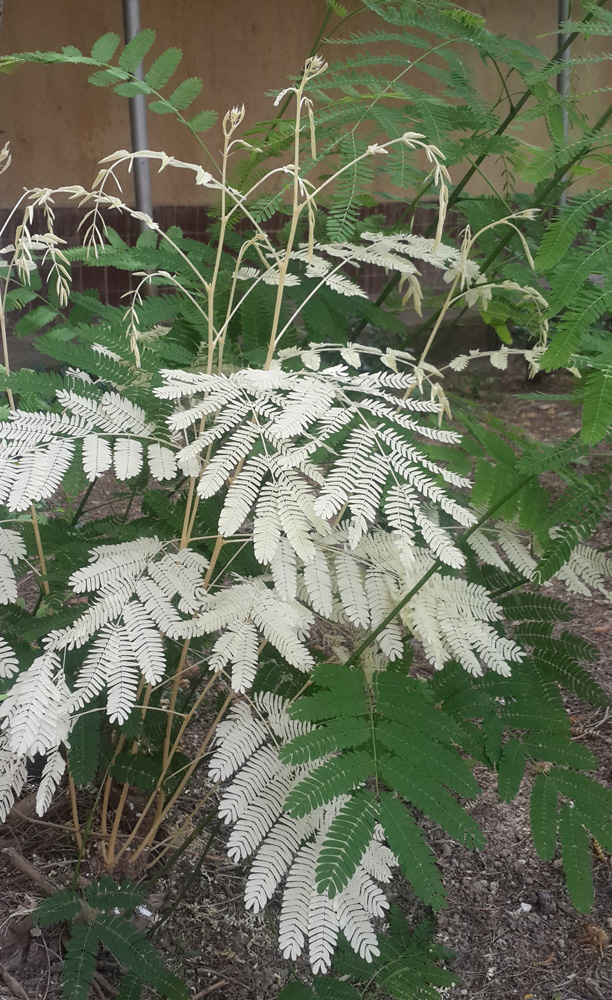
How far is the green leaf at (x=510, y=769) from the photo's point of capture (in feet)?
5.30

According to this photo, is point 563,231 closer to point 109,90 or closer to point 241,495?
point 241,495

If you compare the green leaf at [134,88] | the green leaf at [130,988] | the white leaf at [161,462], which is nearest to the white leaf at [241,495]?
the white leaf at [161,462]

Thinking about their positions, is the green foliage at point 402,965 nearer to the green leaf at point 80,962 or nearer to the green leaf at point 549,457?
the green leaf at point 80,962

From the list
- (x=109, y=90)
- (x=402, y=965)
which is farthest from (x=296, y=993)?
(x=109, y=90)

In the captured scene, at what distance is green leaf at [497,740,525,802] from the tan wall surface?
4558mm

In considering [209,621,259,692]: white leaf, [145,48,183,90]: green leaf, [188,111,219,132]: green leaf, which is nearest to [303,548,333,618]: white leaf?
[209,621,259,692]: white leaf

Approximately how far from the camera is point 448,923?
2.24 m

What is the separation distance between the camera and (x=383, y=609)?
145cm

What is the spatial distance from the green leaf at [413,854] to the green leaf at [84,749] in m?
0.54

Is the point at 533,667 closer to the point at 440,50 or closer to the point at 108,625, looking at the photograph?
the point at 108,625

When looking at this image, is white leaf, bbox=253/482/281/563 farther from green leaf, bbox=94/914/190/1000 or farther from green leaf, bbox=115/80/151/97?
green leaf, bbox=115/80/151/97

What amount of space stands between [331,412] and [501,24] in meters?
8.05

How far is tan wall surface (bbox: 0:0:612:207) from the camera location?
17.9ft

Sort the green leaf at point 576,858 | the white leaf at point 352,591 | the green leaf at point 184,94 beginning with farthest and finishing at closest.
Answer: the green leaf at point 184,94
the green leaf at point 576,858
the white leaf at point 352,591
